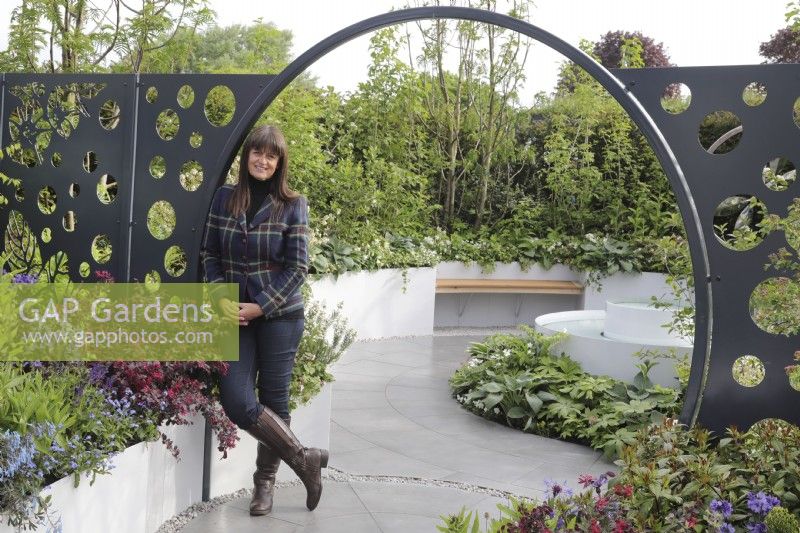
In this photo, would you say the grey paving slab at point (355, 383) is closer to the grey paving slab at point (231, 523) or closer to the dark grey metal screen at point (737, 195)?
the grey paving slab at point (231, 523)

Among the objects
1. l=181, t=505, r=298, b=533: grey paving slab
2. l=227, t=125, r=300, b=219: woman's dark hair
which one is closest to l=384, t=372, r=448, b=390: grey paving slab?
l=181, t=505, r=298, b=533: grey paving slab

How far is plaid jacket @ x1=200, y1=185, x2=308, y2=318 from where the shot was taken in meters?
3.46

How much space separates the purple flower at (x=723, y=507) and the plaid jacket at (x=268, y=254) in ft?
5.99

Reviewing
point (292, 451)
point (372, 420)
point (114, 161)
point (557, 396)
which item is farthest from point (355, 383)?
point (114, 161)

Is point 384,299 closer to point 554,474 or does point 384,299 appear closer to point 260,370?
point 554,474

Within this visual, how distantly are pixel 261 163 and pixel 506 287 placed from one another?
7217mm

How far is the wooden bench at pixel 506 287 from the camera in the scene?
33.1ft

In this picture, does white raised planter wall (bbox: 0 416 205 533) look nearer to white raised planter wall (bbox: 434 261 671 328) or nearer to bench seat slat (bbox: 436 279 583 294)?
bench seat slat (bbox: 436 279 583 294)

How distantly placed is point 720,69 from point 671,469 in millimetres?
1436

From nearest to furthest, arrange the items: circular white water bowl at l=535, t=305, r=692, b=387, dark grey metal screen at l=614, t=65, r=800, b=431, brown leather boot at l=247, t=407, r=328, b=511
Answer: dark grey metal screen at l=614, t=65, r=800, b=431, brown leather boot at l=247, t=407, r=328, b=511, circular white water bowl at l=535, t=305, r=692, b=387

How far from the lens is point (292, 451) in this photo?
3.64 m

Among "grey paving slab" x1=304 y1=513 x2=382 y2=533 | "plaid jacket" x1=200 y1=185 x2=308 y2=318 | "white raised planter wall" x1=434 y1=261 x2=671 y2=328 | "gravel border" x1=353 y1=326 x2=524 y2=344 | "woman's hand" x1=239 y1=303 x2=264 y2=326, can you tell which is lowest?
"grey paving slab" x1=304 y1=513 x2=382 y2=533

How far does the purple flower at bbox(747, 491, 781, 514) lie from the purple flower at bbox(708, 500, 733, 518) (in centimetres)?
6

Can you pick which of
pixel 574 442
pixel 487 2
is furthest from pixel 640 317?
pixel 487 2
